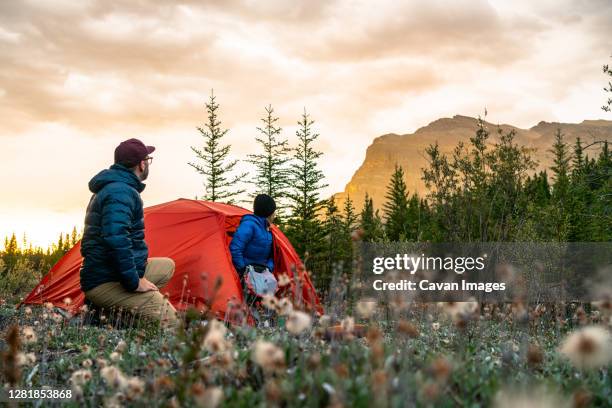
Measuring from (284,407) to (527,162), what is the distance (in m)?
16.4

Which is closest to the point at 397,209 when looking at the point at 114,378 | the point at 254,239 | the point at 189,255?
the point at 189,255

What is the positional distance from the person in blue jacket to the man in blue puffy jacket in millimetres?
2221

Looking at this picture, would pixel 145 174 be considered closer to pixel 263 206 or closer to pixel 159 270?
pixel 159 270

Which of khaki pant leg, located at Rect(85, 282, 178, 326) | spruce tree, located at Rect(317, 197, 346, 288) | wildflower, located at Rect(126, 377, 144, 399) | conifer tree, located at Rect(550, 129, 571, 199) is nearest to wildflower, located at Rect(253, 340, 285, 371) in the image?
wildflower, located at Rect(126, 377, 144, 399)

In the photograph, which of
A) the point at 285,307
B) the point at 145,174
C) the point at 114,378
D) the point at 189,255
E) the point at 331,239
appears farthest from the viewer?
the point at 331,239

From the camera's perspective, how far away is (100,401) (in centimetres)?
387

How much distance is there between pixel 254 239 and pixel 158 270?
1.91 metres

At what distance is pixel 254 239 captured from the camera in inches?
380

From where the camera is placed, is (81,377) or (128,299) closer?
(81,377)

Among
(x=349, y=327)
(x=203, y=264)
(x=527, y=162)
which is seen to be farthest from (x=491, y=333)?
(x=527, y=162)

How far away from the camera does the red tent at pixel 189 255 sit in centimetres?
971

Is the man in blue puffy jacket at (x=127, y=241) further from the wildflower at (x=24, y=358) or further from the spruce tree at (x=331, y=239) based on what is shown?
the spruce tree at (x=331, y=239)

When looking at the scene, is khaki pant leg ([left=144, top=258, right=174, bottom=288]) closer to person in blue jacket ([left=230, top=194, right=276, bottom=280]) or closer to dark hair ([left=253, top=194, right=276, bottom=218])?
person in blue jacket ([left=230, top=194, right=276, bottom=280])

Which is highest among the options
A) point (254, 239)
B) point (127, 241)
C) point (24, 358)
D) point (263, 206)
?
point (263, 206)
